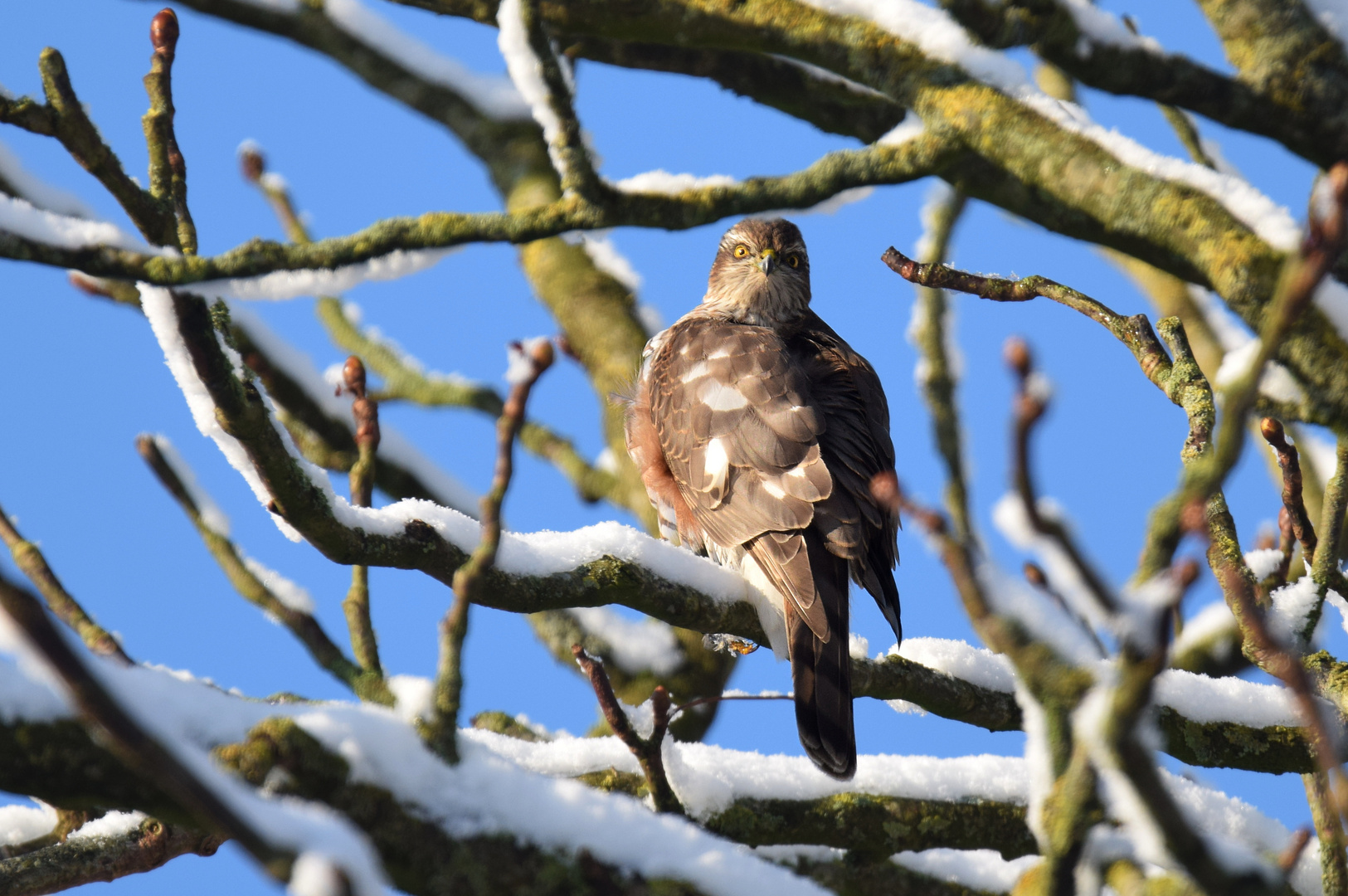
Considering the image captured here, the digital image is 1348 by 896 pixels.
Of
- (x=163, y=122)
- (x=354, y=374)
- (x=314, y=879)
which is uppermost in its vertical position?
(x=163, y=122)

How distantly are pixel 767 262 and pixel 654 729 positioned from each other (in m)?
3.97

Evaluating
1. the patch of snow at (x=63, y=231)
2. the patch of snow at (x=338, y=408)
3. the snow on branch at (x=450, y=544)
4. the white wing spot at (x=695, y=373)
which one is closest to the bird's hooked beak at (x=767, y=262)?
the white wing spot at (x=695, y=373)

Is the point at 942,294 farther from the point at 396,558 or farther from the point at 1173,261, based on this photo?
the point at 396,558

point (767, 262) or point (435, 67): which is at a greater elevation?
point (435, 67)

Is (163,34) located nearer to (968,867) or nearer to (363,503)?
(363,503)

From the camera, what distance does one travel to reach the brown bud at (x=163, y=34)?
100.0 inches

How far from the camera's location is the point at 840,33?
3883mm

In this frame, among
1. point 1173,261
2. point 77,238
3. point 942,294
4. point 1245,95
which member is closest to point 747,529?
point 1173,261

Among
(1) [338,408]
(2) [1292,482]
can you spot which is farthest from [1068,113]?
(1) [338,408]

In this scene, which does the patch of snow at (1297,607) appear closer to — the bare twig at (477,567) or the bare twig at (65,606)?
the bare twig at (477,567)

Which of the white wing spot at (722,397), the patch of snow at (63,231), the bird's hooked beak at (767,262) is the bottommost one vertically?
the patch of snow at (63,231)

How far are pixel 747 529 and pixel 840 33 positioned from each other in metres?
1.74

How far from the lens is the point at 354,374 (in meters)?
3.00

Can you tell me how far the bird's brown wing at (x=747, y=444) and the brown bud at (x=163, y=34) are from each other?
2.38 metres
